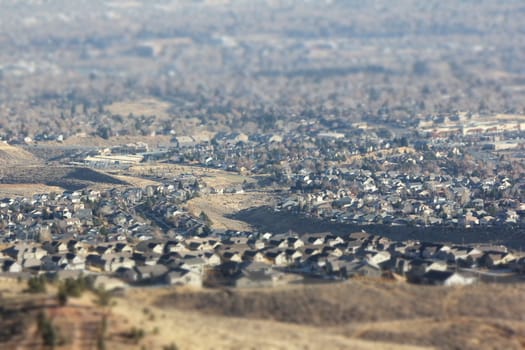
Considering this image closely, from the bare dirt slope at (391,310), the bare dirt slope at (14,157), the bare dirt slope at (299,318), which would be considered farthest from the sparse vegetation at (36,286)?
the bare dirt slope at (14,157)

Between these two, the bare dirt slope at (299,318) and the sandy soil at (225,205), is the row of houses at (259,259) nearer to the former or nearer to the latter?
the bare dirt slope at (299,318)

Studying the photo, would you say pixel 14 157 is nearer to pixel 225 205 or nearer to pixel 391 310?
pixel 225 205

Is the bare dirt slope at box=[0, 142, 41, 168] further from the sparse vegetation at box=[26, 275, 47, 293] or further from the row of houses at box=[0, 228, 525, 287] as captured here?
the sparse vegetation at box=[26, 275, 47, 293]

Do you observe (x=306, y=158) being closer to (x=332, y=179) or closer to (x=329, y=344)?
(x=332, y=179)

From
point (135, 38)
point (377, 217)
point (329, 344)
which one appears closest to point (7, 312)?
point (329, 344)

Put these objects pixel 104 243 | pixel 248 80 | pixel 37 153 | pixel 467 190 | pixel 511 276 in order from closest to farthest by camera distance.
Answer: pixel 511 276 < pixel 104 243 < pixel 467 190 < pixel 37 153 < pixel 248 80

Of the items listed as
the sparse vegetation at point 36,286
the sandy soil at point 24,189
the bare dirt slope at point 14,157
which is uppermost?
the sparse vegetation at point 36,286

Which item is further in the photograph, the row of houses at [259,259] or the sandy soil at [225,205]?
the sandy soil at [225,205]

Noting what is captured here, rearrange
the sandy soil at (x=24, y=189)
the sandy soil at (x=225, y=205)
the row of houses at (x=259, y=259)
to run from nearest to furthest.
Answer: the row of houses at (x=259, y=259)
the sandy soil at (x=225, y=205)
the sandy soil at (x=24, y=189)

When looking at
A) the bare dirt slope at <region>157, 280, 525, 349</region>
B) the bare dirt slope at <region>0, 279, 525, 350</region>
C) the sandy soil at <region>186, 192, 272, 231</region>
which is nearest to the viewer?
the bare dirt slope at <region>0, 279, 525, 350</region>

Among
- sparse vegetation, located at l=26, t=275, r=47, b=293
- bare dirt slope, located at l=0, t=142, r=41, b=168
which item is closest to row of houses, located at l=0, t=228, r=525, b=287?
sparse vegetation, located at l=26, t=275, r=47, b=293

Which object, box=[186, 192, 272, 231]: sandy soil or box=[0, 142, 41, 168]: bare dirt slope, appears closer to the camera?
box=[186, 192, 272, 231]: sandy soil
